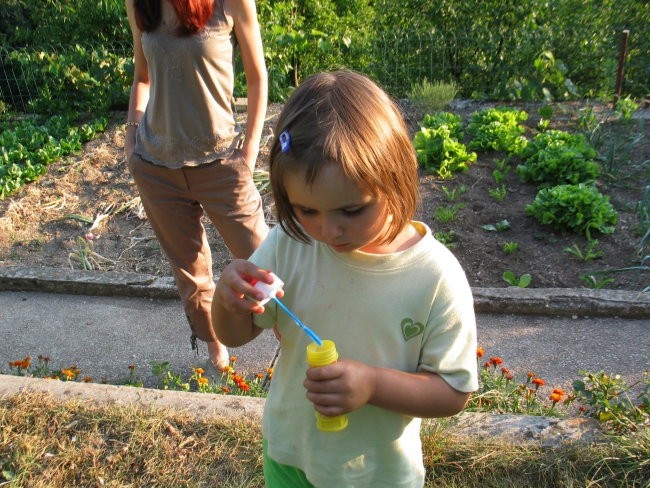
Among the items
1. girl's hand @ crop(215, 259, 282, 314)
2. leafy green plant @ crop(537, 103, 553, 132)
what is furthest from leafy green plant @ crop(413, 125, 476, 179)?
girl's hand @ crop(215, 259, 282, 314)

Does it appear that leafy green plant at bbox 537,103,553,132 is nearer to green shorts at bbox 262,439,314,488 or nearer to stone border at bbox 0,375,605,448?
stone border at bbox 0,375,605,448

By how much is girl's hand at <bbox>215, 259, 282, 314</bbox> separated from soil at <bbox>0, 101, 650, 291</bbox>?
282 centimetres

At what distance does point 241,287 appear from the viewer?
52.0 inches

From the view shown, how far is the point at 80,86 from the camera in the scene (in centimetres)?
724

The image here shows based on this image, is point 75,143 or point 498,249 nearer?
point 498,249

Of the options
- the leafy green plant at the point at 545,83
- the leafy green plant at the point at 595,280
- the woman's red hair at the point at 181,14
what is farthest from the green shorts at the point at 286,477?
the leafy green plant at the point at 545,83

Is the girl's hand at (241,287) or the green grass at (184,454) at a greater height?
the girl's hand at (241,287)

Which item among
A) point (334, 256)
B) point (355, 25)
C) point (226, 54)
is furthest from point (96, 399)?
point (355, 25)

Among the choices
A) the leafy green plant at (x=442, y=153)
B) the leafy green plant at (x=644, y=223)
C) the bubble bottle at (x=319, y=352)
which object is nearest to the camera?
the bubble bottle at (x=319, y=352)

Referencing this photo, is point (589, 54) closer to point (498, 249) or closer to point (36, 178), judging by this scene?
point (498, 249)

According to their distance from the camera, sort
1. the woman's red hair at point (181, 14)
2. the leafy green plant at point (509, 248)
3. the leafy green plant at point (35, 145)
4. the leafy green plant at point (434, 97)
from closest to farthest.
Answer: the woman's red hair at point (181, 14) < the leafy green plant at point (509, 248) < the leafy green plant at point (35, 145) < the leafy green plant at point (434, 97)

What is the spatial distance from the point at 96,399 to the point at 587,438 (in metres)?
1.94

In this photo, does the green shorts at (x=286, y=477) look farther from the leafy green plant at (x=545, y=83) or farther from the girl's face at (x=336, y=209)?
the leafy green plant at (x=545, y=83)

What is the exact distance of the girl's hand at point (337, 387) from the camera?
4.07ft
